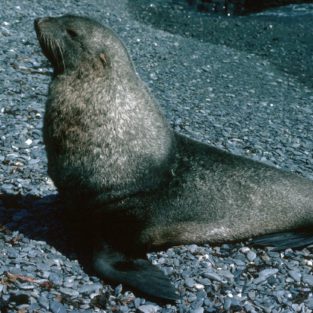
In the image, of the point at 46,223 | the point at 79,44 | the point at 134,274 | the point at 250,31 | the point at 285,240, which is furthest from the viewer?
the point at 250,31

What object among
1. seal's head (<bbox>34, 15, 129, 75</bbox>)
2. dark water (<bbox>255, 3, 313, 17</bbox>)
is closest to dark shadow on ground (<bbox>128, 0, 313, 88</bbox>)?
dark water (<bbox>255, 3, 313, 17</bbox>)

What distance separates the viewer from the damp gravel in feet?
13.7

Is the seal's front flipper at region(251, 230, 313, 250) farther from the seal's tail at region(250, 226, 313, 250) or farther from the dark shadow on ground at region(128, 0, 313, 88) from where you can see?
the dark shadow on ground at region(128, 0, 313, 88)

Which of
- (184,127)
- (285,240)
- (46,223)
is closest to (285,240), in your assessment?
(285,240)

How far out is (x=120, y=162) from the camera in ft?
14.9

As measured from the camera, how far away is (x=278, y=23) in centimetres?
1627

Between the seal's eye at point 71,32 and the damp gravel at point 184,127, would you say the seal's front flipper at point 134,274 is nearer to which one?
the damp gravel at point 184,127

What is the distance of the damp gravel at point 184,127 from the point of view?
4168mm

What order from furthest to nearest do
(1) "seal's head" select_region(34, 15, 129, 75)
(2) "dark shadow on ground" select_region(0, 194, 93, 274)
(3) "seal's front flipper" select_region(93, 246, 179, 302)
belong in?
1. (1) "seal's head" select_region(34, 15, 129, 75)
2. (2) "dark shadow on ground" select_region(0, 194, 93, 274)
3. (3) "seal's front flipper" select_region(93, 246, 179, 302)

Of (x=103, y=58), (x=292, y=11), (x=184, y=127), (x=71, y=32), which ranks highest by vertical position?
(x=71, y=32)

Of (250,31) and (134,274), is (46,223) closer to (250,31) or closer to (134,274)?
(134,274)

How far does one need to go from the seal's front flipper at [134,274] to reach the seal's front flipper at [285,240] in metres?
1.13

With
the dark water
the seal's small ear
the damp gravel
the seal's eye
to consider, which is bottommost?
the damp gravel

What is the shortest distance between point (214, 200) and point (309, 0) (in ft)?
49.6
